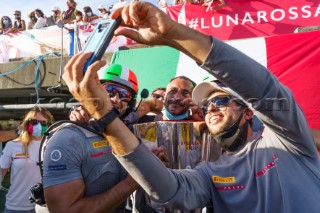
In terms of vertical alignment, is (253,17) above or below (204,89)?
above

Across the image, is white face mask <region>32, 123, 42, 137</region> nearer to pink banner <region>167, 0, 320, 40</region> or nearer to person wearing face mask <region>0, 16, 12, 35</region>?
pink banner <region>167, 0, 320, 40</region>

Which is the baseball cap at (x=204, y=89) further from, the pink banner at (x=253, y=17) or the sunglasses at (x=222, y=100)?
the pink banner at (x=253, y=17)

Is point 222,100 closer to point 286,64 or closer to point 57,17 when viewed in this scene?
point 286,64

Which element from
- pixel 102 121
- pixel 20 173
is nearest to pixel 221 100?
pixel 102 121

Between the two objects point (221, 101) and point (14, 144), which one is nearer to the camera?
point (221, 101)

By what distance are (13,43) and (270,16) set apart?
7.14 meters

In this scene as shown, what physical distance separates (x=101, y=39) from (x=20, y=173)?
3410 millimetres

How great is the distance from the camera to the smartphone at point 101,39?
121cm

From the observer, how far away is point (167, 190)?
145 centimetres

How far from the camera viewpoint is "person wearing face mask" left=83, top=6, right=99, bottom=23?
906 centimetres

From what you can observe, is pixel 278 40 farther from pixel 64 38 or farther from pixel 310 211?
pixel 64 38

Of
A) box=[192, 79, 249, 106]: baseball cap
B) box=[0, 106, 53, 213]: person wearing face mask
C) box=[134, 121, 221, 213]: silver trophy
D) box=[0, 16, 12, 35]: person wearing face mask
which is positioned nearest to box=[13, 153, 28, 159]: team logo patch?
box=[0, 106, 53, 213]: person wearing face mask

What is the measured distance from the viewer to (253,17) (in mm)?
5910

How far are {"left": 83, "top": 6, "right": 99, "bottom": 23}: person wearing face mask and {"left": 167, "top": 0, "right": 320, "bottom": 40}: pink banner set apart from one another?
3.41 meters
